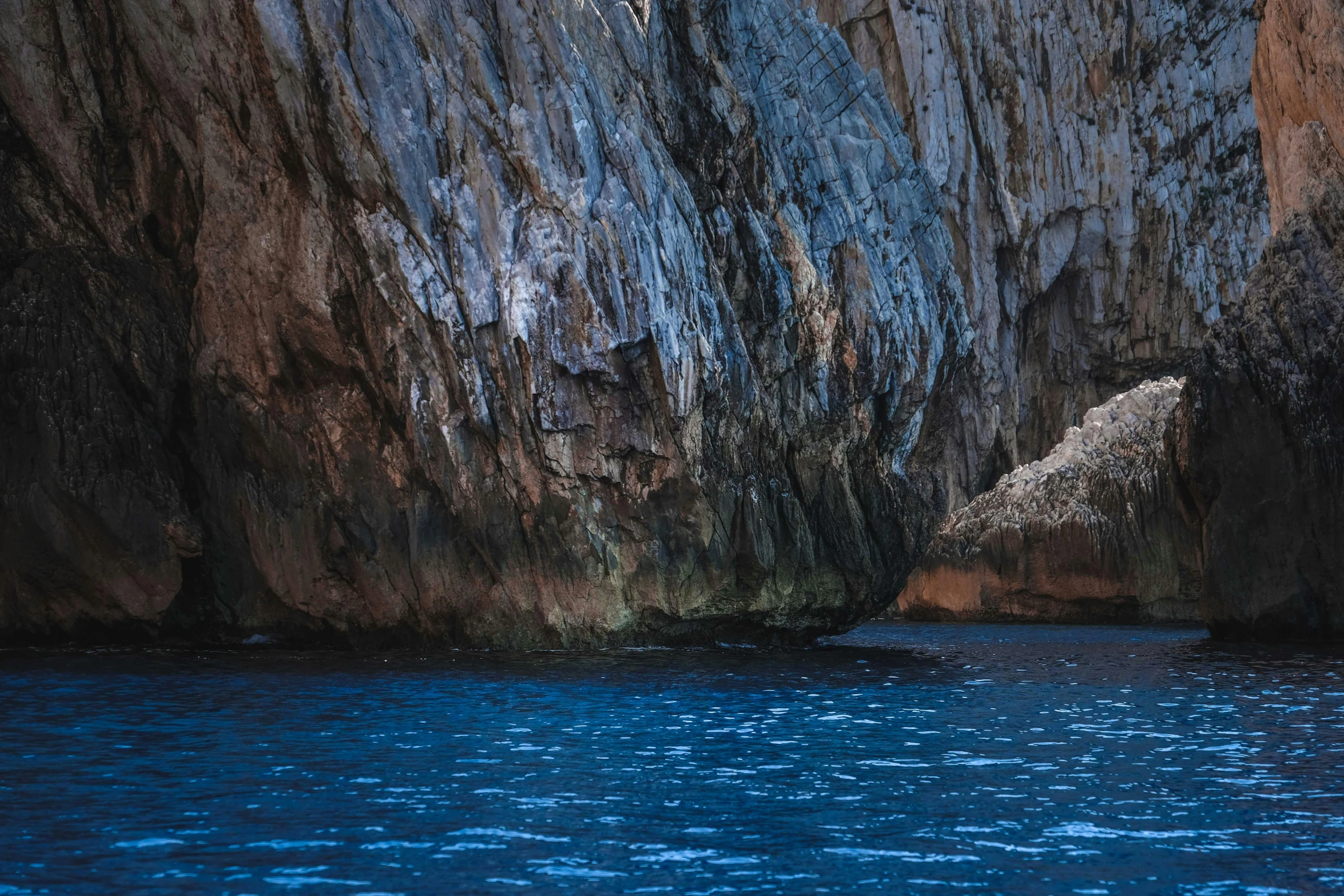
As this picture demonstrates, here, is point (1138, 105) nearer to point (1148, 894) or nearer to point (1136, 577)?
point (1136, 577)

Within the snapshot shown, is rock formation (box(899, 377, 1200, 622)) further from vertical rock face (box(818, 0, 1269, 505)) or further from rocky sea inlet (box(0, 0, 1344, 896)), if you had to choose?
vertical rock face (box(818, 0, 1269, 505))

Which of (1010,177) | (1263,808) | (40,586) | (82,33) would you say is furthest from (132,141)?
(1010,177)

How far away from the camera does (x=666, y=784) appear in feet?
39.1

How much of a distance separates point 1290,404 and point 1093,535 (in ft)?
62.6

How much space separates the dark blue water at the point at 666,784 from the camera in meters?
8.66

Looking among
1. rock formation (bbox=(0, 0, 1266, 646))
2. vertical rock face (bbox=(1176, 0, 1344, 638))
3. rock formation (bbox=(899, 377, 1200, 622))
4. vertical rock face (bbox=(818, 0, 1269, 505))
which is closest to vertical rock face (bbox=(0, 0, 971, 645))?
rock formation (bbox=(0, 0, 1266, 646))

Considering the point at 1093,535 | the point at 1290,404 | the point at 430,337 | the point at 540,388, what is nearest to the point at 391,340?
the point at 430,337

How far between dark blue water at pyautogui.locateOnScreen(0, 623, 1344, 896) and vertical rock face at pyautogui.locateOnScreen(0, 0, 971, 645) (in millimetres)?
6305

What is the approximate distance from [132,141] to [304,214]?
507 cm

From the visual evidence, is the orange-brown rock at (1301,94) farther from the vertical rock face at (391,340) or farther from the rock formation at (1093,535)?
the rock formation at (1093,535)

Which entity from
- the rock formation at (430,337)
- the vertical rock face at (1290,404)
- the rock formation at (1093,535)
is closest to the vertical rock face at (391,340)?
the rock formation at (430,337)

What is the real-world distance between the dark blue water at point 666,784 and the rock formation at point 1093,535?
83.7 feet

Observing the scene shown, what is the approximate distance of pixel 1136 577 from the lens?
47.1m

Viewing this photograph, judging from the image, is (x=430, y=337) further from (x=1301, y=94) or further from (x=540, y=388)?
(x=1301, y=94)
